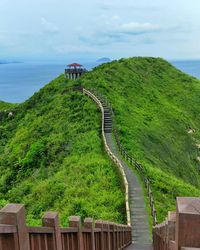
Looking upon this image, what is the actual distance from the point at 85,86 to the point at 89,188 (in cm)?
2245

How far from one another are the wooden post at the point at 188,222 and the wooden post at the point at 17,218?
1.16 metres

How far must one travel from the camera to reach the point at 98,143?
2441 cm

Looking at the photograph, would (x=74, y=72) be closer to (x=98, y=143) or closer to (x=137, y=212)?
(x=98, y=143)

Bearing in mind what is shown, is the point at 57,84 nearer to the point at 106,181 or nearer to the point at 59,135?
the point at 59,135

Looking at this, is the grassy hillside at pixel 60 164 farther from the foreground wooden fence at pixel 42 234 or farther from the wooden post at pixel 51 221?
the wooden post at pixel 51 221

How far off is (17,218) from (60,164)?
66.1 feet

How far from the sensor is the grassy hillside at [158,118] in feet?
69.6

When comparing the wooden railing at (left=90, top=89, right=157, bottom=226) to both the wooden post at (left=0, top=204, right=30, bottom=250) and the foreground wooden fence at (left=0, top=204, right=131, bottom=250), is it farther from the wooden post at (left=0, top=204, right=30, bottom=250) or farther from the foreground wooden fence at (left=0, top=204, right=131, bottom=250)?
the wooden post at (left=0, top=204, right=30, bottom=250)

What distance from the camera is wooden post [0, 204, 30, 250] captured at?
2.50 meters

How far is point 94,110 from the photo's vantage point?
3148 cm

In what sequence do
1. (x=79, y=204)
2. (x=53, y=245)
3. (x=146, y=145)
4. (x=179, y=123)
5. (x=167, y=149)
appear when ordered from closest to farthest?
(x=53, y=245)
(x=79, y=204)
(x=146, y=145)
(x=167, y=149)
(x=179, y=123)

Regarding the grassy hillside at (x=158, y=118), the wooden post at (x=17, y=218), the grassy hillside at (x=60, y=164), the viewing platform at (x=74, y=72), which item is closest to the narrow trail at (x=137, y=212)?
the grassy hillside at (x=60, y=164)

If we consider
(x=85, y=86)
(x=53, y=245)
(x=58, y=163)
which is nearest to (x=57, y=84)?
(x=85, y=86)

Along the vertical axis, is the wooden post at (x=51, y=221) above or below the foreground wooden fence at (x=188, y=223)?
below
